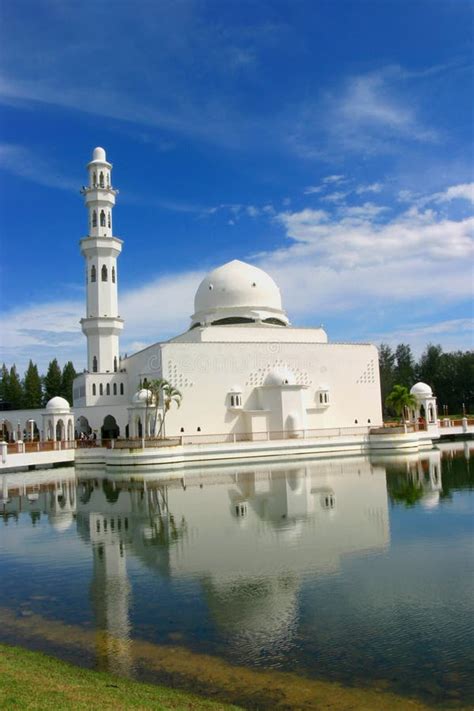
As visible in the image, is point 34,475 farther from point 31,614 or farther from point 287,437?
point 31,614

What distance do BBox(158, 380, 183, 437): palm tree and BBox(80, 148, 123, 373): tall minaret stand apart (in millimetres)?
5591

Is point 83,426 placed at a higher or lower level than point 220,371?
lower

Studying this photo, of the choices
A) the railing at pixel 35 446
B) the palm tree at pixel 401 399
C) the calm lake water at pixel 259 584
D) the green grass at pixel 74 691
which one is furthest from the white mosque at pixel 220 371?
the green grass at pixel 74 691

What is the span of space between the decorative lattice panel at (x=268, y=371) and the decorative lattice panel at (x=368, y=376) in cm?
354

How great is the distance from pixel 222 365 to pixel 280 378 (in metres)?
3.45

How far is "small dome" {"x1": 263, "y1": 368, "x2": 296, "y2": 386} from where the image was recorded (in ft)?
118

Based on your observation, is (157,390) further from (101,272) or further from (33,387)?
(33,387)

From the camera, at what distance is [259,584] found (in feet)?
32.4

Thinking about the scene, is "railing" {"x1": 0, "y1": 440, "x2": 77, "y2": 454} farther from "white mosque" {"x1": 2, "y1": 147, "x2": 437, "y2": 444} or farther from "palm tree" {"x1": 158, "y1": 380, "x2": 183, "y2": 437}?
"palm tree" {"x1": 158, "y1": 380, "x2": 183, "y2": 437}

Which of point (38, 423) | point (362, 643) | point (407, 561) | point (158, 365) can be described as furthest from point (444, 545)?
point (38, 423)

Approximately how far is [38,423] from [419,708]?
40493mm

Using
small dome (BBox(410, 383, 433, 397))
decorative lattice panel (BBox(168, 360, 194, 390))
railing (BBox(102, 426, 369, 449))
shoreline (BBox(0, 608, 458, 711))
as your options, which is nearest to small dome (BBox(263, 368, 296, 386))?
railing (BBox(102, 426, 369, 449))

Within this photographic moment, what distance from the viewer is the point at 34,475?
28.3 m

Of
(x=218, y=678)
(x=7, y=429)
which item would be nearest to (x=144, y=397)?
(x=7, y=429)
